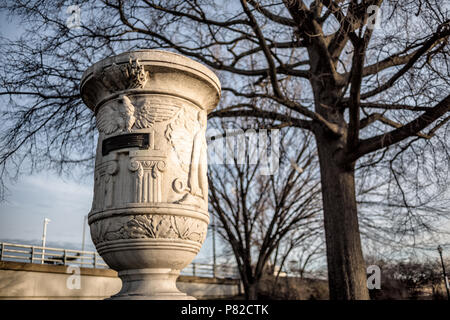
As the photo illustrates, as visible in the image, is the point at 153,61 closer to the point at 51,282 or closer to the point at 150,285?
the point at 150,285

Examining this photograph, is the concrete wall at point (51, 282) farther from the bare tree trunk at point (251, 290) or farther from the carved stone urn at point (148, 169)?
the carved stone urn at point (148, 169)

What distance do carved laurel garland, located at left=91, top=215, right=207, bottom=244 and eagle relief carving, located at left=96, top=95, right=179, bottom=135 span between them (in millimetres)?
999

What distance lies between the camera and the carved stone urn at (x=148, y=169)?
423 cm

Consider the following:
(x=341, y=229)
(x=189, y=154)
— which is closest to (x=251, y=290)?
(x=341, y=229)

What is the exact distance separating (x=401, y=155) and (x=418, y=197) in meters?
0.89

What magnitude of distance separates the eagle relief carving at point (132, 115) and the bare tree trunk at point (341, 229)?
3704 mm

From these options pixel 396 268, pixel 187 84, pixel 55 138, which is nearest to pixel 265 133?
pixel 187 84

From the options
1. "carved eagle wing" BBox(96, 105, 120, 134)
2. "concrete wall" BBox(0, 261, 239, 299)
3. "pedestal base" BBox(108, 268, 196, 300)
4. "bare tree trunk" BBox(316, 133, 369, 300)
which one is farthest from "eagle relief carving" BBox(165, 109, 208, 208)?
"concrete wall" BBox(0, 261, 239, 299)

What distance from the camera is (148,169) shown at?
14.5 ft

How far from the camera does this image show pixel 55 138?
877 cm

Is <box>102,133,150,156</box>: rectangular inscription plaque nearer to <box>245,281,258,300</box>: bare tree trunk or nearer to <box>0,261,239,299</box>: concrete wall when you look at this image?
<box>245,281,258,300</box>: bare tree trunk

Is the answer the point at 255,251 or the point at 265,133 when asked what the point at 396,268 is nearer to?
the point at 255,251
